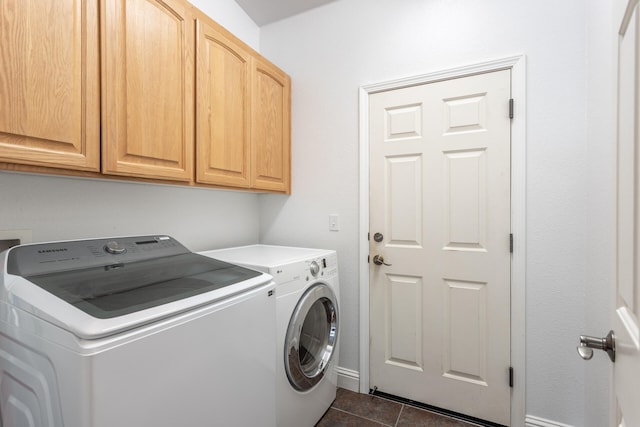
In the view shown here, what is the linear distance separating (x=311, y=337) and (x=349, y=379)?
0.56 metres

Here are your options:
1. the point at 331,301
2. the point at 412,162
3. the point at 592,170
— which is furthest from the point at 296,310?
the point at 592,170

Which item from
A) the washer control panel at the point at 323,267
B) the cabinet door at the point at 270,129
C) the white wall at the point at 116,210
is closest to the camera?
the white wall at the point at 116,210

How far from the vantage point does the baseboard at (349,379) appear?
204cm

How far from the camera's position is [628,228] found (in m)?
0.56

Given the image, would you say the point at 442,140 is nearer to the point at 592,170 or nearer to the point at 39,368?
the point at 592,170

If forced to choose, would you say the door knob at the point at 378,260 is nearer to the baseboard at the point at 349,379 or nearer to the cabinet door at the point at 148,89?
the baseboard at the point at 349,379

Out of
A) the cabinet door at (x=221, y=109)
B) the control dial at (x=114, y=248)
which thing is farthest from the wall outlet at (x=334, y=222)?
the control dial at (x=114, y=248)

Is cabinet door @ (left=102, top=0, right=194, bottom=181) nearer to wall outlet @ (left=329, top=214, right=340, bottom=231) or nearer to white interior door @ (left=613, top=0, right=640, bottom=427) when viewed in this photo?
wall outlet @ (left=329, top=214, right=340, bottom=231)

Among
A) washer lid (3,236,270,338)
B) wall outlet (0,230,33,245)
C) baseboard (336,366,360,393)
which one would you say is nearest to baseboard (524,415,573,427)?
baseboard (336,366,360,393)

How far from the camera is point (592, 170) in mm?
1381

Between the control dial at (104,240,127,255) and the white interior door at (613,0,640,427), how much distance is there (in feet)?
5.07

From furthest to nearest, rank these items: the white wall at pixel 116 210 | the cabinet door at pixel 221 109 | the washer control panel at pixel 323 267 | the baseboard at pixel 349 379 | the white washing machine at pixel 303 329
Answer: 1. the baseboard at pixel 349 379
2. the washer control panel at pixel 323 267
3. the cabinet door at pixel 221 109
4. the white washing machine at pixel 303 329
5. the white wall at pixel 116 210

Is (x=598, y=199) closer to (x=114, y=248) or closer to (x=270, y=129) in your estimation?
(x=270, y=129)

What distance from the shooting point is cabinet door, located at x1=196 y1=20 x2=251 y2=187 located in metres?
1.54
